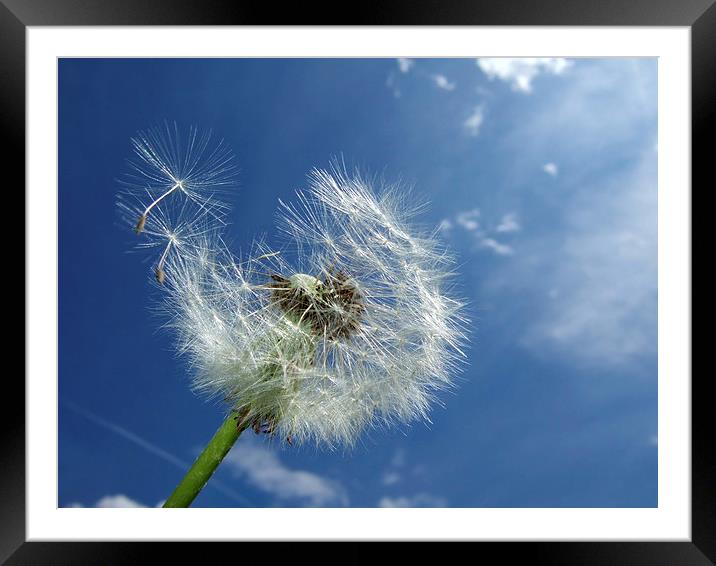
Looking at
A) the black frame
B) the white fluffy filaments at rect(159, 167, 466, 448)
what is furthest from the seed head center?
the black frame

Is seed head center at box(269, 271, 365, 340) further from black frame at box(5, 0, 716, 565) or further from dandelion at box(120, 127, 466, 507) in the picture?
black frame at box(5, 0, 716, 565)

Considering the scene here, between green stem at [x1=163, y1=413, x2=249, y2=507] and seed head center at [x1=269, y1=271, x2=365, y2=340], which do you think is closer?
green stem at [x1=163, y1=413, x2=249, y2=507]
